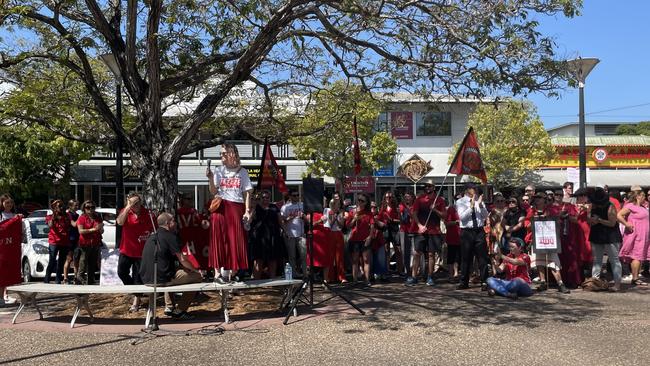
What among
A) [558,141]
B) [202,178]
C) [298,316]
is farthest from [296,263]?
[558,141]

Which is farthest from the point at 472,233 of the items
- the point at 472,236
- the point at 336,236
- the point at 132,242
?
the point at 132,242

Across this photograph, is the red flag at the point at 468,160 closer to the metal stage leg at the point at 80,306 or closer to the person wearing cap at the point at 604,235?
the person wearing cap at the point at 604,235

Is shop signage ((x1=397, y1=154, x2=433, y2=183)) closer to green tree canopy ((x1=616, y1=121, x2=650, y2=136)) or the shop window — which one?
the shop window

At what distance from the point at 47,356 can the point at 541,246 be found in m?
8.01

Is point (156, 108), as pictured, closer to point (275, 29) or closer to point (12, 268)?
point (275, 29)

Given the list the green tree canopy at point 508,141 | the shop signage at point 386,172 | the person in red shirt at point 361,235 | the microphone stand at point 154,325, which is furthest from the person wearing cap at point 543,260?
the shop signage at point 386,172

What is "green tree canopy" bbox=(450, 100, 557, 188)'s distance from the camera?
35.8 metres

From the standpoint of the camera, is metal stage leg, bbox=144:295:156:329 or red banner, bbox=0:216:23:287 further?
red banner, bbox=0:216:23:287

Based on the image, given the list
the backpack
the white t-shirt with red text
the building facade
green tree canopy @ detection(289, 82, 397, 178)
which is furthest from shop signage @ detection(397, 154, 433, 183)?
the white t-shirt with red text

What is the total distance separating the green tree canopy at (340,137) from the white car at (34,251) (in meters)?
6.20

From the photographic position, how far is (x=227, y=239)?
27.2 feet

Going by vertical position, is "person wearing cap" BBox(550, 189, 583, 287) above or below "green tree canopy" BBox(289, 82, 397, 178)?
below

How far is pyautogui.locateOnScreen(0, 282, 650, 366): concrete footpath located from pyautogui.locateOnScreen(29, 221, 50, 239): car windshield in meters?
4.39

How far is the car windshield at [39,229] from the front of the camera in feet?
44.5
